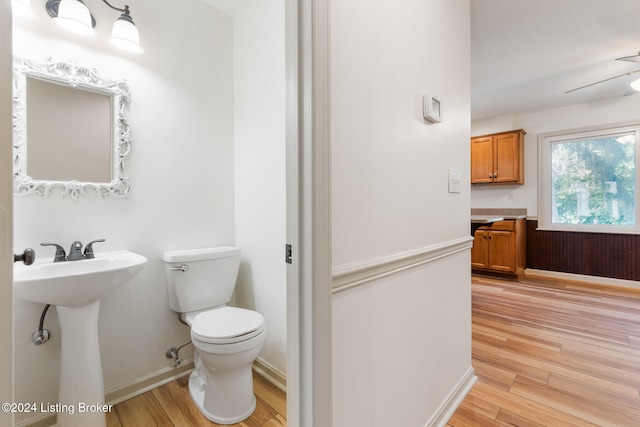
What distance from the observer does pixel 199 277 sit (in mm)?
1772

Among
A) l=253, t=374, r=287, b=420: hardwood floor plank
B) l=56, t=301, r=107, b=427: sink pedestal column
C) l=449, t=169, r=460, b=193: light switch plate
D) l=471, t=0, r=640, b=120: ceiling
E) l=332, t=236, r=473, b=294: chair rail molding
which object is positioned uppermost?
l=471, t=0, r=640, b=120: ceiling

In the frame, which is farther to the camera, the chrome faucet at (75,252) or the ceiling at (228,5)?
the ceiling at (228,5)

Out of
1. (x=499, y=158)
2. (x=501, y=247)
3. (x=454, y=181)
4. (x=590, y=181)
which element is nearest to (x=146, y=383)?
(x=454, y=181)

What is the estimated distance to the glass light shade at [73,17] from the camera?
1.37 m

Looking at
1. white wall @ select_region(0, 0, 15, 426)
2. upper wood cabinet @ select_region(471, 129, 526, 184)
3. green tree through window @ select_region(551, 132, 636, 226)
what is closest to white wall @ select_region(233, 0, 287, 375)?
white wall @ select_region(0, 0, 15, 426)

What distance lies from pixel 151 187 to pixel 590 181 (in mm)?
5105

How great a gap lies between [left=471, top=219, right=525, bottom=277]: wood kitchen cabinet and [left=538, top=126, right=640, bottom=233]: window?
54 cm

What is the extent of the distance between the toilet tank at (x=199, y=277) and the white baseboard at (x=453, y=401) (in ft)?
4.46

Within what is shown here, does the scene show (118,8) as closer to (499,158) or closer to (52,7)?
(52,7)

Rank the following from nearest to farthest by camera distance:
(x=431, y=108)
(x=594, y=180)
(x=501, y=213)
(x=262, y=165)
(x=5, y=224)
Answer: (x=5, y=224) < (x=431, y=108) < (x=262, y=165) < (x=594, y=180) < (x=501, y=213)

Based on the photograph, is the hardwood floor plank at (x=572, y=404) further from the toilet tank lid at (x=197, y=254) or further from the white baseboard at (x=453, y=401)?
the toilet tank lid at (x=197, y=254)

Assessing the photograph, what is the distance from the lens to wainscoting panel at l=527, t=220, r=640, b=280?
11.6 feet

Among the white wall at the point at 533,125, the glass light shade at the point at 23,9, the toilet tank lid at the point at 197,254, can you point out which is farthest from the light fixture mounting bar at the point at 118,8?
the white wall at the point at 533,125

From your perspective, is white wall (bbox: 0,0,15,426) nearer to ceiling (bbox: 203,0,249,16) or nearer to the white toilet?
the white toilet
